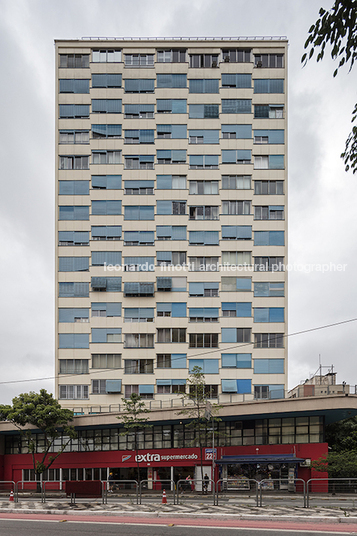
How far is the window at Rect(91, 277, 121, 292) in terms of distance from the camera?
57375 mm

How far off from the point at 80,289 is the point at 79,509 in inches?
1437

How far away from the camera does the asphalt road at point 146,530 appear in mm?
16625

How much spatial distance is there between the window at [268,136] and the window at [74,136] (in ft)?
65.6

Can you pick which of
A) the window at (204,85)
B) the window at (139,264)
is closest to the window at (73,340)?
the window at (139,264)

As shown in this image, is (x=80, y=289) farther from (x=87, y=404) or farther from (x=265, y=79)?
(x=265, y=79)

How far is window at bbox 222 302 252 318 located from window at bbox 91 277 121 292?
39.9 ft

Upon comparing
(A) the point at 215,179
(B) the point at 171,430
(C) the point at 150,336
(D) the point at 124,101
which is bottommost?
(B) the point at 171,430

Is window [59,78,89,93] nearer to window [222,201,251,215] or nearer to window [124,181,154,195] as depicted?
window [124,181,154,195]

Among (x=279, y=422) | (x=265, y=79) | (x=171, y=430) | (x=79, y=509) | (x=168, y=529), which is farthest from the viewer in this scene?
(x=265, y=79)

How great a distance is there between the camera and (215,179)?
59188 mm

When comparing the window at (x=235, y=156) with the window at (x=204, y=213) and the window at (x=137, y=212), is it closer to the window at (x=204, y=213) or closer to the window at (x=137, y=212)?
the window at (x=204, y=213)

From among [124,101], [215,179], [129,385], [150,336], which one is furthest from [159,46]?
[129,385]

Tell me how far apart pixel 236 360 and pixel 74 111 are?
34636 millimetres

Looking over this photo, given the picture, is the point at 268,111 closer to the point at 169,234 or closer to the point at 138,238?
the point at 169,234
